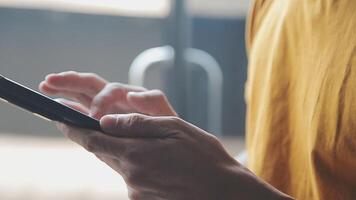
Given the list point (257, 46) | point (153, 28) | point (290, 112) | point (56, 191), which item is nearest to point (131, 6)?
point (153, 28)

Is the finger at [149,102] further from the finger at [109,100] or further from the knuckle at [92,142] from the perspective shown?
the knuckle at [92,142]

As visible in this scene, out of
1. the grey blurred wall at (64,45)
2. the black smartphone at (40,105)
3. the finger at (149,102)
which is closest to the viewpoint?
the black smartphone at (40,105)

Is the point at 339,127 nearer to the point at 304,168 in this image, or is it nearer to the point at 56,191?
the point at 304,168

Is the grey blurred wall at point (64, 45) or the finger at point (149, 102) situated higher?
the finger at point (149, 102)

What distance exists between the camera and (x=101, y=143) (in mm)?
414

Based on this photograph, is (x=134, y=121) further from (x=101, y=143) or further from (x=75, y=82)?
(x=75, y=82)

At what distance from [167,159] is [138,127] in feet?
0.10

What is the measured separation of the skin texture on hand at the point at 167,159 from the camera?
413 millimetres

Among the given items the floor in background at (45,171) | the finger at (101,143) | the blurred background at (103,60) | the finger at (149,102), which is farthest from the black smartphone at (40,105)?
the floor in background at (45,171)

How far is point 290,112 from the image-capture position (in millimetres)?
548

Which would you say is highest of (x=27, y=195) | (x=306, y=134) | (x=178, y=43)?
(x=306, y=134)

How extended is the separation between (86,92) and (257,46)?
0.62 ft

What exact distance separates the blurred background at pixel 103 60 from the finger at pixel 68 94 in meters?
0.70

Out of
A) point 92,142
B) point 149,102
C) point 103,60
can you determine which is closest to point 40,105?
point 92,142
